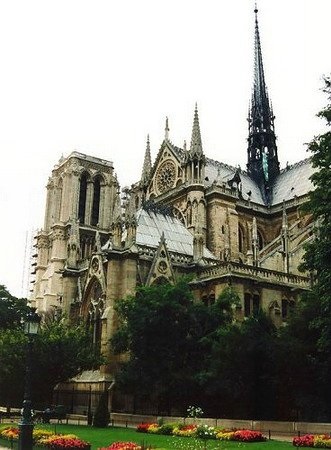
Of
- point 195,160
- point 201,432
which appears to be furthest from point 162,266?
point 201,432

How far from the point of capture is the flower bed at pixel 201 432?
22062 millimetres

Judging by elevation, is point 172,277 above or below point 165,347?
above

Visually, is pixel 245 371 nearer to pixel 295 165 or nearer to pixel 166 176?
pixel 166 176

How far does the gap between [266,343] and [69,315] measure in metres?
21.3

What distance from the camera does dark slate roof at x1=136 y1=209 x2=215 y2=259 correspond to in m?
47.7

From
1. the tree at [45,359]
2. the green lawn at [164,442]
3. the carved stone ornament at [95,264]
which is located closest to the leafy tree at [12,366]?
the tree at [45,359]

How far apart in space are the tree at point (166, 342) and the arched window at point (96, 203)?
46.7 m

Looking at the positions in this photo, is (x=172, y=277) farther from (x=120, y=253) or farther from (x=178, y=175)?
(x=178, y=175)

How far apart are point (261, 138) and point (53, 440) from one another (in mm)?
64484

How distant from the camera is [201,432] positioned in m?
19.5

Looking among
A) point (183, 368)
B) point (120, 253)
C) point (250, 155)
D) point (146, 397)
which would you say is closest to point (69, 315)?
point (120, 253)

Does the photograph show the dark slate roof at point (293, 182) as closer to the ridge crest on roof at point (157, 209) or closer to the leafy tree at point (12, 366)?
the ridge crest on roof at point (157, 209)

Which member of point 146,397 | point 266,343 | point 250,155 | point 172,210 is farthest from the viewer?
point 250,155

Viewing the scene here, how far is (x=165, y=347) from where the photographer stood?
35.2 meters
